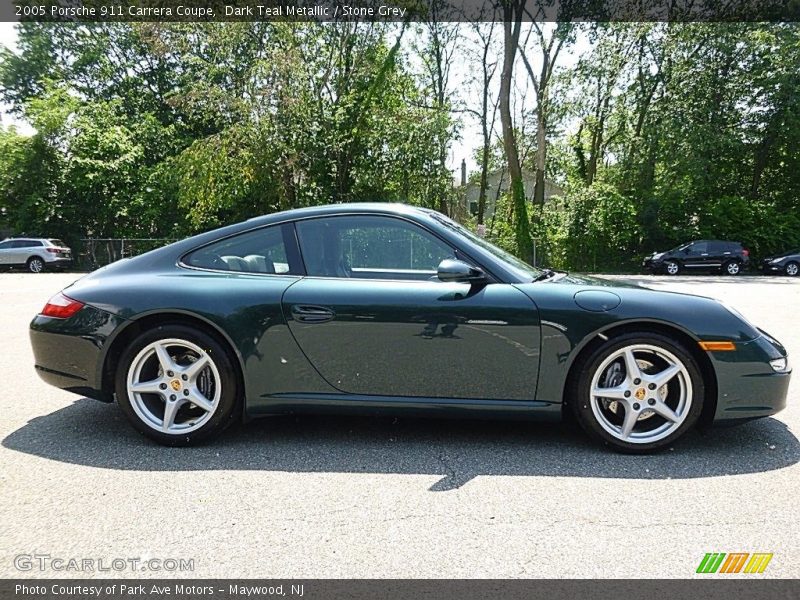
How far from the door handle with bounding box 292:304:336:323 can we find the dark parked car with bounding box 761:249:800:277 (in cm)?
2449

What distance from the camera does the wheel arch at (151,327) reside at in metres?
3.13

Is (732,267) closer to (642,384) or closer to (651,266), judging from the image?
(651,266)

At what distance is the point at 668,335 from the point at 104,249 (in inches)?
1066

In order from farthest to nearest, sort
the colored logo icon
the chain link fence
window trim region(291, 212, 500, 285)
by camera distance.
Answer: the chain link fence
window trim region(291, 212, 500, 285)
the colored logo icon

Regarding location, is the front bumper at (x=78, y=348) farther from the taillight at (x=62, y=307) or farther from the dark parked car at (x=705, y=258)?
the dark parked car at (x=705, y=258)

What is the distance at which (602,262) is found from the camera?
24.5 metres

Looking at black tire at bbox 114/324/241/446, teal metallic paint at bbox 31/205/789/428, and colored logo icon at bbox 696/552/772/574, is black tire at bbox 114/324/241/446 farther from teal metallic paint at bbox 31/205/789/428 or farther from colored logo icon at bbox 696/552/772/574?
colored logo icon at bbox 696/552/772/574

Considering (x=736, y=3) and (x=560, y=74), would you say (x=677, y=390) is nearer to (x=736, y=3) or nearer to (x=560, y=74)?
(x=560, y=74)

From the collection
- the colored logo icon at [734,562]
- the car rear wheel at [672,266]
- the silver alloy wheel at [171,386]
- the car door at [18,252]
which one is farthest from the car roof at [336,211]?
the car door at [18,252]

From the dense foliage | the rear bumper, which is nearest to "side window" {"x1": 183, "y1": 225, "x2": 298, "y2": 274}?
the dense foliage

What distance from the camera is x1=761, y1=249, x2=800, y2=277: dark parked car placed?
21.9 meters

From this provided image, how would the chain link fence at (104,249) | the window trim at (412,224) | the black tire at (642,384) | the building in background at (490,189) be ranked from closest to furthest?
the black tire at (642,384) < the window trim at (412,224) < the chain link fence at (104,249) < the building in background at (490,189)

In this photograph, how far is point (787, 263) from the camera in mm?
21922
